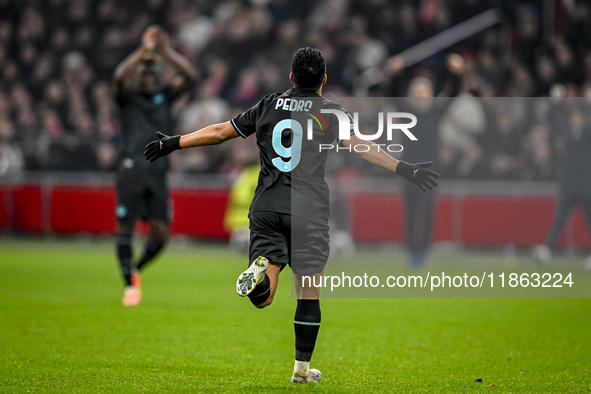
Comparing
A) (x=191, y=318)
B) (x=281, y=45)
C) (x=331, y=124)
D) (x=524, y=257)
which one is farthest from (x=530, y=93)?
(x=331, y=124)

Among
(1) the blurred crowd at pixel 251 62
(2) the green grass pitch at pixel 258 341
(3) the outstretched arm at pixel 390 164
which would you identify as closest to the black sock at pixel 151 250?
(2) the green grass pitch at pixel 258 341

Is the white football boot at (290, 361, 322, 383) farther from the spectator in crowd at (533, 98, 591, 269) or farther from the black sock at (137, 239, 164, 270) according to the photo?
the spectator in crowd at (533, 98, 591, 269)

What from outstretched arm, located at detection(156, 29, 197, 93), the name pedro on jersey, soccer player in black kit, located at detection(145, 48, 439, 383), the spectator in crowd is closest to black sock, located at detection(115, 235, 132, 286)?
outstretched arm, located at detection(156, 29, 197, 93)

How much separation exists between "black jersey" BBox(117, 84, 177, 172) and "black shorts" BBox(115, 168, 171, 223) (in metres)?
0.10

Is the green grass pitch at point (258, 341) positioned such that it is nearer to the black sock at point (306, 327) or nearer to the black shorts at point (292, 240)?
the black sock at point (306, 327)

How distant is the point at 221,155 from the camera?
650 inches

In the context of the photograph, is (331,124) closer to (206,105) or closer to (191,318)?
(191,318)

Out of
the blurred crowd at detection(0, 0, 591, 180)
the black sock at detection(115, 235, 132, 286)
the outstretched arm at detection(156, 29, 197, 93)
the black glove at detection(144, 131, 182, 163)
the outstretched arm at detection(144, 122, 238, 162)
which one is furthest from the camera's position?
the blurred crowd at detection(0, 0, 591, 180)

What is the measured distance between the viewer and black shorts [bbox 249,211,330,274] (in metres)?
4.88

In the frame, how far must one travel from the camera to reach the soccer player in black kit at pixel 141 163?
329 inches

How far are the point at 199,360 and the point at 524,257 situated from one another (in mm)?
8798

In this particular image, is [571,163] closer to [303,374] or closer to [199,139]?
[303,374]

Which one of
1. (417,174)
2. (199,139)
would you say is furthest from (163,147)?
(417,174)

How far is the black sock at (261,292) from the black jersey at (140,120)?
394 centimetres
